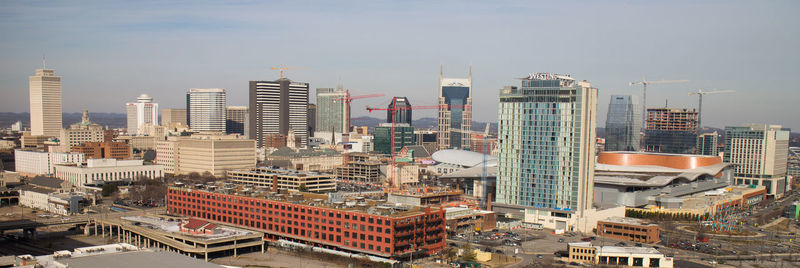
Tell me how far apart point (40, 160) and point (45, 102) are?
62771 mm

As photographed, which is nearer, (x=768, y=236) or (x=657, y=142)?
(x=768, y=236)

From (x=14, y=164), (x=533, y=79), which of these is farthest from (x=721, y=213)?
(x=14, y=164)

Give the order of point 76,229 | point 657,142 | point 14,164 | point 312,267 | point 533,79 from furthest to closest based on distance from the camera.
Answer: point 657,142 → point 14,164 → point 533,79 → point 76,229 → point 312,267

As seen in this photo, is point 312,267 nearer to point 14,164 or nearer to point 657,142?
point 14,164

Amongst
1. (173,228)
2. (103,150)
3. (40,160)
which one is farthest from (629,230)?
(40,160)

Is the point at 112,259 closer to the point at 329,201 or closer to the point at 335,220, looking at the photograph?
the point at 335,220

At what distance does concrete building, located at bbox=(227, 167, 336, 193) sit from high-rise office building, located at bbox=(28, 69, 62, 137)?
10578 cm

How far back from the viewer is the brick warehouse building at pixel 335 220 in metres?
56.6

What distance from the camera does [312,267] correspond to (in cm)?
5472

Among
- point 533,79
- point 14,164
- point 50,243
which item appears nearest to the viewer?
point 50,243

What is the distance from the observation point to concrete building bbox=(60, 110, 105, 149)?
493 ft

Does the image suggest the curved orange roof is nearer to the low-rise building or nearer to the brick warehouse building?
the low-rise building

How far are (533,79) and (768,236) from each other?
31.7m

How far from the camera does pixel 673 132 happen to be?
172m
